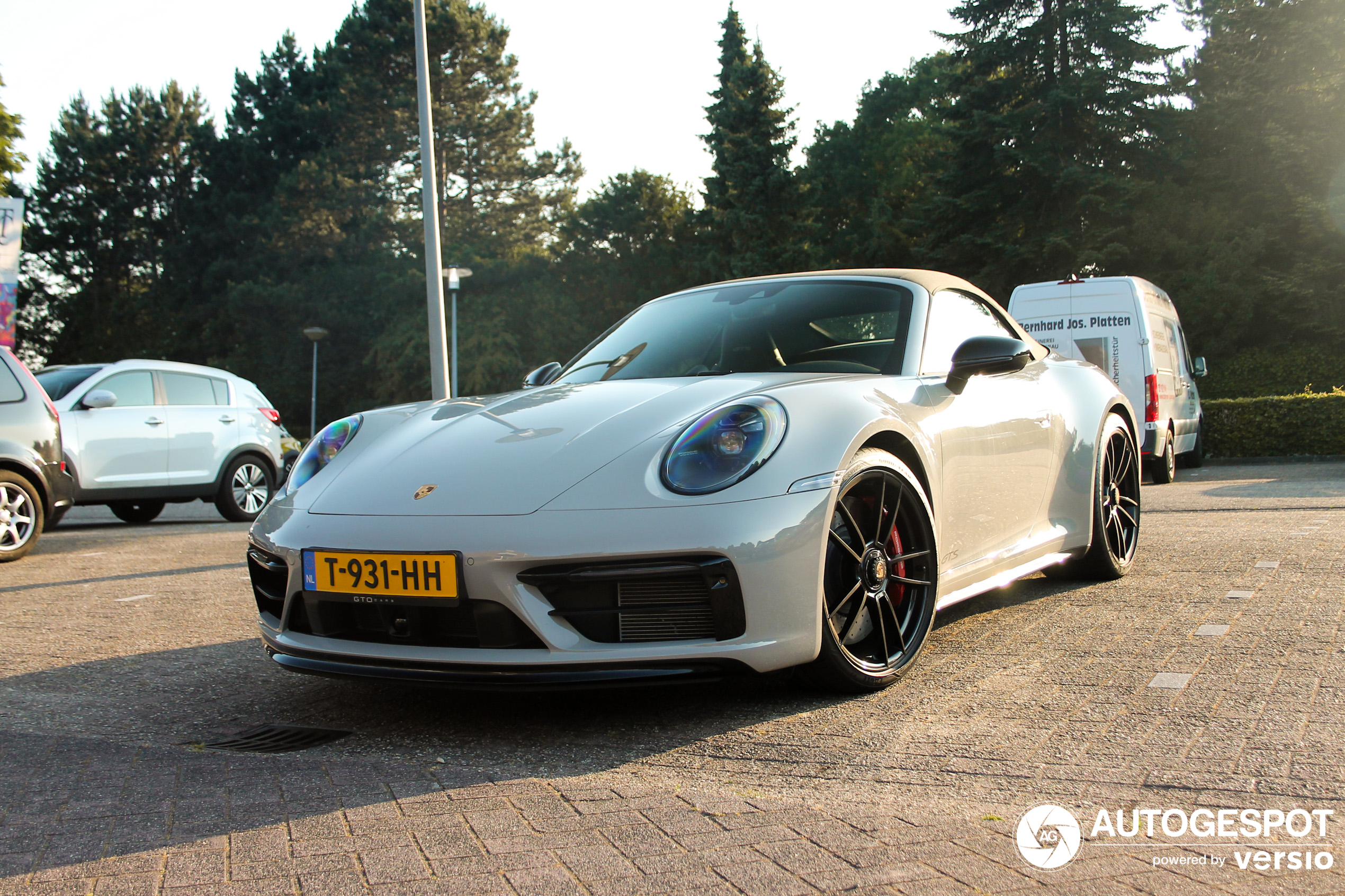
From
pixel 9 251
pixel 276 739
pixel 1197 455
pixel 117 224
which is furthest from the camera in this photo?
pixel 117 224

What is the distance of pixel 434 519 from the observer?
301 cm

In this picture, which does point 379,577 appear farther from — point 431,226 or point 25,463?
point 431,226

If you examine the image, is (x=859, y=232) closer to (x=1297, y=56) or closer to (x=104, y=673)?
(x=1297, y=56)

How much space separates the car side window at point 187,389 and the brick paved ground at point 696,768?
6754 mm

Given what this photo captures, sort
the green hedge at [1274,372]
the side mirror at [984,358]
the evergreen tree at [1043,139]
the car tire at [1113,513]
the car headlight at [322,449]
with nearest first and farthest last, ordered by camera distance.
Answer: the car headlight at [322,449] → the side mirror at [984,358] → the car tire at [1113,513] → the green hedge at [1274,372] → the evergreen tree at [1043,139]

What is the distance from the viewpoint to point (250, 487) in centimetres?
1139

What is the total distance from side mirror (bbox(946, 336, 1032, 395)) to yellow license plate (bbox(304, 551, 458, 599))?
6.61 ft

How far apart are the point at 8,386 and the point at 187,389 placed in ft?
10.3

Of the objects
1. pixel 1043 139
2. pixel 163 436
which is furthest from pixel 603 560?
pixel 1043 139

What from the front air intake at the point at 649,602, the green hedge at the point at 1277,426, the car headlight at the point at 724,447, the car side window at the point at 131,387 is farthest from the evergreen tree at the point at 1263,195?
the front air intake at the point at 649,602

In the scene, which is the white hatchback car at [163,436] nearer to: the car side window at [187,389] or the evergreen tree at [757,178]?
the car side window at [187,389]

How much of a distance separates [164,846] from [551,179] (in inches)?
1865

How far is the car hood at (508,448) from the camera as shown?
306 centimetres

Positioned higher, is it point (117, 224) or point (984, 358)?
point (117, 224)
